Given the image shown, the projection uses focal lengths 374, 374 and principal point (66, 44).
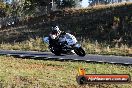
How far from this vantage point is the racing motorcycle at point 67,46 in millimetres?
22391

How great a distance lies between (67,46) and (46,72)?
17.9ft

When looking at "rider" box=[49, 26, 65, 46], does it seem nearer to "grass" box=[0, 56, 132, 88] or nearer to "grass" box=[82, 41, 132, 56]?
"grass" box=[0, 56, 132, 88]

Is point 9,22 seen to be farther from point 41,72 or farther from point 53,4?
point 41,72

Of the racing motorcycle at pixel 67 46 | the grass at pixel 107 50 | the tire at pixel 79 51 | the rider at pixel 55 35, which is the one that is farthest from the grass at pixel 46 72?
the grass at pixel 107 50

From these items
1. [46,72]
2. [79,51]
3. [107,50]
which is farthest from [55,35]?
[107,50]

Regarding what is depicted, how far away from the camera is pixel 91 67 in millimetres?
18891

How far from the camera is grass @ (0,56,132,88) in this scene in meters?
14.9

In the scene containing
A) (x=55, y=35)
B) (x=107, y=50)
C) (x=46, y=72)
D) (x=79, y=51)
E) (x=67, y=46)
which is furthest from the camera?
(x=107, y=50)

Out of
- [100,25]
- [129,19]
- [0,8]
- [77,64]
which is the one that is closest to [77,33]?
[100,25]

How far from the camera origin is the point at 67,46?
23.0m

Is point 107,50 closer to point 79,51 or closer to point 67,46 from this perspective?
point 79,51

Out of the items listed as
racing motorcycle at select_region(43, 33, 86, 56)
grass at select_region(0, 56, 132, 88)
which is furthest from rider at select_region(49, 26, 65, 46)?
grass at select_region(0, 56, 132, 88)

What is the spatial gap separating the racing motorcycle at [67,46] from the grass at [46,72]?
188 cm

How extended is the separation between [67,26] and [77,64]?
26.4 meters
